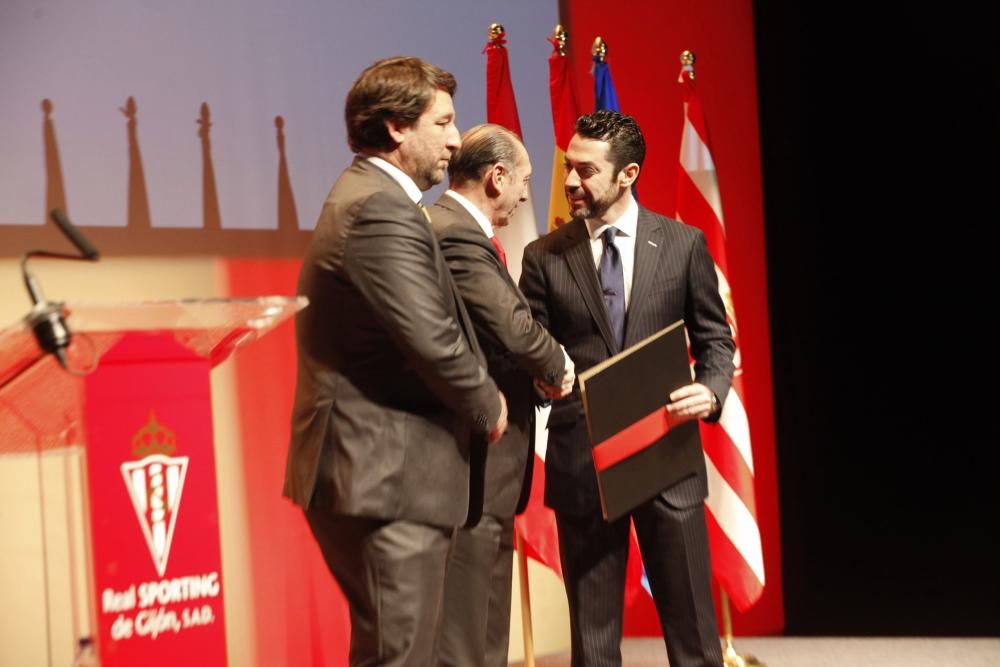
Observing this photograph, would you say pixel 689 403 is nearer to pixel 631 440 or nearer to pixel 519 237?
pixel 631 440

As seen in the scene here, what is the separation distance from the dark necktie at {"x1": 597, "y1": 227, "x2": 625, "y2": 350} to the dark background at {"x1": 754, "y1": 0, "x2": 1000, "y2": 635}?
1954 millimetres

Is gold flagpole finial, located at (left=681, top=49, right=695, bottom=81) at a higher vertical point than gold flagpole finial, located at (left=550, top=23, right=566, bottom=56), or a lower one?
lower

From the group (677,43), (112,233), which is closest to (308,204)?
(112,233)

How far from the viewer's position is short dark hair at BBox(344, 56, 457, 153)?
2.44m

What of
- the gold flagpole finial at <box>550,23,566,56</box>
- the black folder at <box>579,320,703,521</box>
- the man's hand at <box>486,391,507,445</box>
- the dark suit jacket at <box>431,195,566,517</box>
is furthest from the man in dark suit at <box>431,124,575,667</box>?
the gold flagpole finial at <box>550,23,566,56</box>

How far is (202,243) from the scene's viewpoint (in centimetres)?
365

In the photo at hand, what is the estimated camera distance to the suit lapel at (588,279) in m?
3.08

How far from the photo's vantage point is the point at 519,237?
13.3 feet

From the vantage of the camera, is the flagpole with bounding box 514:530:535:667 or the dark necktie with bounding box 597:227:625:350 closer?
the dark necktie with bounding box 597:227:625:350

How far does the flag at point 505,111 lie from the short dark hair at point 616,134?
0.78m

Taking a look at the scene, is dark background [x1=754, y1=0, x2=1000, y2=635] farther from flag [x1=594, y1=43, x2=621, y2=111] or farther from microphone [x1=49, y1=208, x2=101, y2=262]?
microphone [x1=49, y1=208, x2=101, y2=262]

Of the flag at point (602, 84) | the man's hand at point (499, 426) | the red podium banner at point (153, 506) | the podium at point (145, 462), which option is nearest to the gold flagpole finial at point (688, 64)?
the flag at point (602, 84)

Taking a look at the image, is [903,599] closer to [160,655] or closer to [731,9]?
[731,9]

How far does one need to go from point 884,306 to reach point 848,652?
4.47ft
